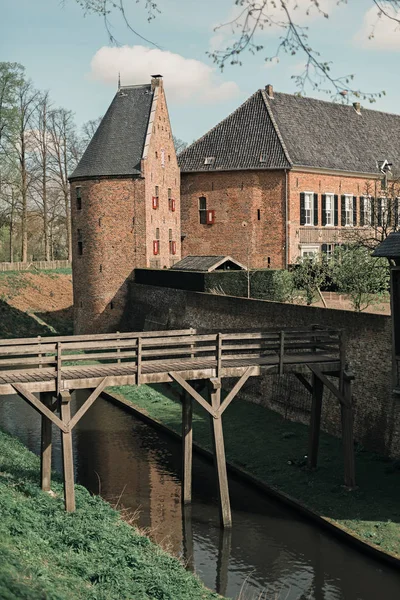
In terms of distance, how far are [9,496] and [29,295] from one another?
3044 cm

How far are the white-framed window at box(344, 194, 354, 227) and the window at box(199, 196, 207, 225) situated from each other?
22.7 feet

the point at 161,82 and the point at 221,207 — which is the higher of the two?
the point at 161,82

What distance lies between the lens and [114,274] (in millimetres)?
34406

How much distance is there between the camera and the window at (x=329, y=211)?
37281 millimetres

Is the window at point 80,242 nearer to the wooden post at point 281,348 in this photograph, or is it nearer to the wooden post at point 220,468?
the wooden post at point 281,348

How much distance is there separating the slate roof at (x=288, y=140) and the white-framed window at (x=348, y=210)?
1.39 metres

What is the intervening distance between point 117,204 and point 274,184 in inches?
284

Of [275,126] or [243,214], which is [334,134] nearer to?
[275,126]

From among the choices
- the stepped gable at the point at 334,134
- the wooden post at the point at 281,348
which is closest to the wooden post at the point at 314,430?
the wooden post at the point at 281,348

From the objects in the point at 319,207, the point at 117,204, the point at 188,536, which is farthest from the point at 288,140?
the point at 188,536

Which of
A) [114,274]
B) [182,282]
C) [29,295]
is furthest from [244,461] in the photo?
[29,295]

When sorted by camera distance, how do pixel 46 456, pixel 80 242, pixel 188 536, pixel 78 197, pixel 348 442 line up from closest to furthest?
pixel 188 536, pixel 46 456, pixel 348 442, pixel 78 197, pixel 80 242

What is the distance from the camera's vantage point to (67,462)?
13852 millimetres

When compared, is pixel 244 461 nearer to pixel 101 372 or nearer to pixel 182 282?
pixel 101 372
